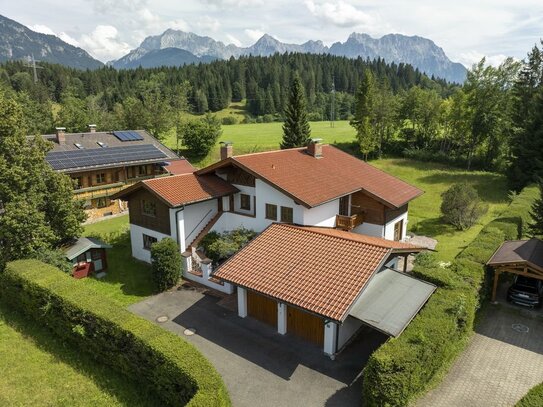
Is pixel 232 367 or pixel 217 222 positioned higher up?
pixel 217 222

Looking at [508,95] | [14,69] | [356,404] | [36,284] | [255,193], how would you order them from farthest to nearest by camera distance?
[14,69] < [508,95] < [255,193] < [36,284] < [356,404]

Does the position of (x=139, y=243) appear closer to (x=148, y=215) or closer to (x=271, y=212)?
(x=148, y=215)

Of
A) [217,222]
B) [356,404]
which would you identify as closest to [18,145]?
[217,222]

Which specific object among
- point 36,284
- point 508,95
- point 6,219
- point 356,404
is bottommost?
point 356,404

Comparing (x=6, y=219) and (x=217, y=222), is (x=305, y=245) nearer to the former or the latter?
(x=217, y=222)

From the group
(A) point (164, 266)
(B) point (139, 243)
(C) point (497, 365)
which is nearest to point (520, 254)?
(C) point (497, 365)

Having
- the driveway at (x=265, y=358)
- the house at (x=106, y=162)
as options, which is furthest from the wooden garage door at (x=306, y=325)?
the house at (x=106, y=162)
